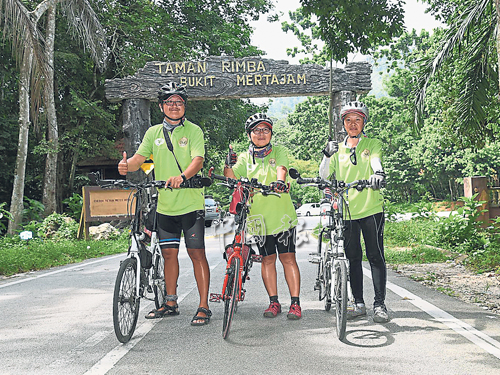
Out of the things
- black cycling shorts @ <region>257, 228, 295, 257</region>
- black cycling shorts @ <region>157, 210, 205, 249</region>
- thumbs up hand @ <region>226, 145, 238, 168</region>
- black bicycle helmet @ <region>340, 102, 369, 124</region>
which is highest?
black bicycle helmet @ <region>340, 102, 369, 124</region>

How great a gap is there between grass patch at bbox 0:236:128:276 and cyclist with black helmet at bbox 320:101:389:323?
711 cm

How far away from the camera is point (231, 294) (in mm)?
5016

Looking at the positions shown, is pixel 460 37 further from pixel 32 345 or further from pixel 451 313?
pixel 32 345

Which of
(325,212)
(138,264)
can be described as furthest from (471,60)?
(138,264)

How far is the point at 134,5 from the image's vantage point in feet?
73.3

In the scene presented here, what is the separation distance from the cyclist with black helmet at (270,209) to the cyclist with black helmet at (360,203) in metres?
0.50

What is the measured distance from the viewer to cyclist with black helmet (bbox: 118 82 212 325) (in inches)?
219

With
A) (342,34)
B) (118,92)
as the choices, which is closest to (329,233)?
(342,34)

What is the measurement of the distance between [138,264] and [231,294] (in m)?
0.86

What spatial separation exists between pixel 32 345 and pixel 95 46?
11.8 m

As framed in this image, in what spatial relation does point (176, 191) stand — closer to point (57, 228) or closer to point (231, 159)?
point (231, 159)

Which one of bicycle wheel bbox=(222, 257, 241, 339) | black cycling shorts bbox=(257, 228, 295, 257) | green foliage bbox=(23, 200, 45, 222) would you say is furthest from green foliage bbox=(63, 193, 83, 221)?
bicycle wheel bbox=(222, 257, 241, 339)

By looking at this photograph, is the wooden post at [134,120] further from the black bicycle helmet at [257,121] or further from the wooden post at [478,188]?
the wooden post at [478,188]

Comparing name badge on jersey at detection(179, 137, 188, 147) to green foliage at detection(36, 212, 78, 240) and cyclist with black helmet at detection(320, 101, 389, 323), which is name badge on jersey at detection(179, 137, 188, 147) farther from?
green foliage at detection(36, 212, 78, 240)
